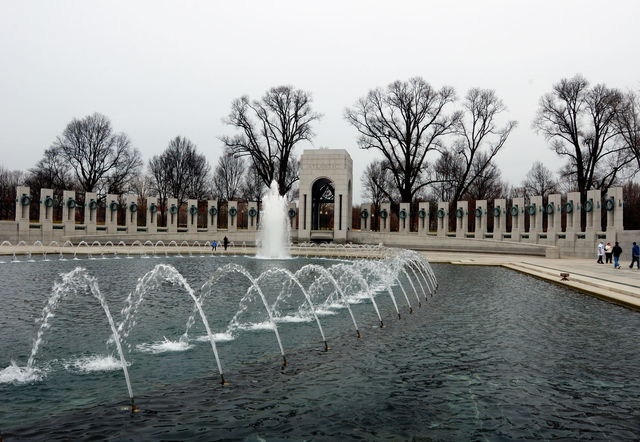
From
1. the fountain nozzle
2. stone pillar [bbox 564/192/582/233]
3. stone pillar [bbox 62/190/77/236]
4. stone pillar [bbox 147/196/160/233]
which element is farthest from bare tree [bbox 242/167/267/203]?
the fountain nozzle

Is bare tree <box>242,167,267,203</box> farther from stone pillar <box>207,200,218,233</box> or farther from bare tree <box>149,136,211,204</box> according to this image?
stone pillar <box>207,200,218,233</box>

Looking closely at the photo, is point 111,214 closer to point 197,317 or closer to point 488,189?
point 197,317

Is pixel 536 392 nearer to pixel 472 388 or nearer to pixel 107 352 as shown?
pixel 472 388

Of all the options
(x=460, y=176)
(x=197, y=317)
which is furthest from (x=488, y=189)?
(x=197, y=317)

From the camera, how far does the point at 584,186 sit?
42.2 m

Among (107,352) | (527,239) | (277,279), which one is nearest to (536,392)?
(107,352)

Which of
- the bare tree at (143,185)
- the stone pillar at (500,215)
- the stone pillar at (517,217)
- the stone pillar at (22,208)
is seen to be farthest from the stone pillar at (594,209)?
the bare tree at (143,185)

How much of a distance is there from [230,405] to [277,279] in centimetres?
1209

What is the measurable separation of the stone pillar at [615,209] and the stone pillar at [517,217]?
21.5 ft

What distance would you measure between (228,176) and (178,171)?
866 centimetres

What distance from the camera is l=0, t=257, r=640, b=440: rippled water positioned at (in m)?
4.98

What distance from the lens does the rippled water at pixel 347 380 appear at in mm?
4980

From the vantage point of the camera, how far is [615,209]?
31484mm

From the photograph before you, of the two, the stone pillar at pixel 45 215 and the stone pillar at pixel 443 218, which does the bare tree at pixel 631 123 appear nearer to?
the stone pillar at pixel 443 218
